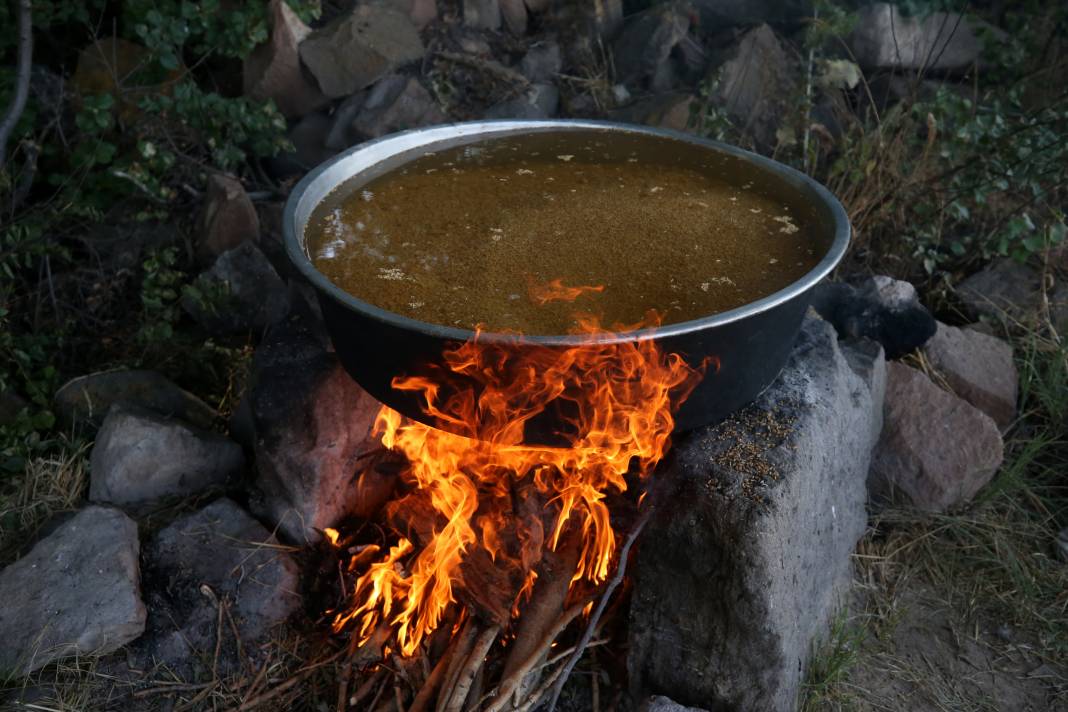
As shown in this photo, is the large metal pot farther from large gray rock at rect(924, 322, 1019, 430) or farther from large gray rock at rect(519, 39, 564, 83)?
large gray rock at rect(519, 39, 564, 83)

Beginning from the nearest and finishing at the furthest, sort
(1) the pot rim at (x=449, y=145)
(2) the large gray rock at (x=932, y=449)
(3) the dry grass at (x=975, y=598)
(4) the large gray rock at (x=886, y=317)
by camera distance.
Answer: (1) the pot rim at (x=449, y=145) → (3) the dry grass at (x=975, y=598) → (2) the large gray rock at (x=932, y=449) → (4) the large gray rock at (x=886, y=317)

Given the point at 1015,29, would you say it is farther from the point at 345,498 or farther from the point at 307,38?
the point at 345,498

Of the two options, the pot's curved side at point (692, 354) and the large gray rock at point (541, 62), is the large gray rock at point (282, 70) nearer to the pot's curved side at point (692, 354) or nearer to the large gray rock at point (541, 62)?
the large gray rock at point (541, 62)

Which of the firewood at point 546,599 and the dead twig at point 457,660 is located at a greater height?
the firewood at point 546,599

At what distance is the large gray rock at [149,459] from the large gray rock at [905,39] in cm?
343

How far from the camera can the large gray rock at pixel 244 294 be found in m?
3.31

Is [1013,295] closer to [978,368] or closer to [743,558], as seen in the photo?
[978,368]

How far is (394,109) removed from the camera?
3.82 metres

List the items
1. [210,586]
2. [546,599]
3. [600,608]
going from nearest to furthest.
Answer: [600,608] → [546,599] → [210,586]

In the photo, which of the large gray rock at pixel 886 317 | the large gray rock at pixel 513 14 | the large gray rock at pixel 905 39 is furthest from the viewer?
the large gray rock at pixel 513 14

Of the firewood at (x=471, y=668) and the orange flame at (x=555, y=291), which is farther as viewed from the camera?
the firewood at (x=471, y=668)

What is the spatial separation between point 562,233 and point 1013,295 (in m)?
2.25

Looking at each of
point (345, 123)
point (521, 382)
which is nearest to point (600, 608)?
point (521, 382)

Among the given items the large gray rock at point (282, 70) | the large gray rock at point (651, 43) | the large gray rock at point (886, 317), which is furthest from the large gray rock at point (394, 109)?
the large gray rock at point (886, 317)
